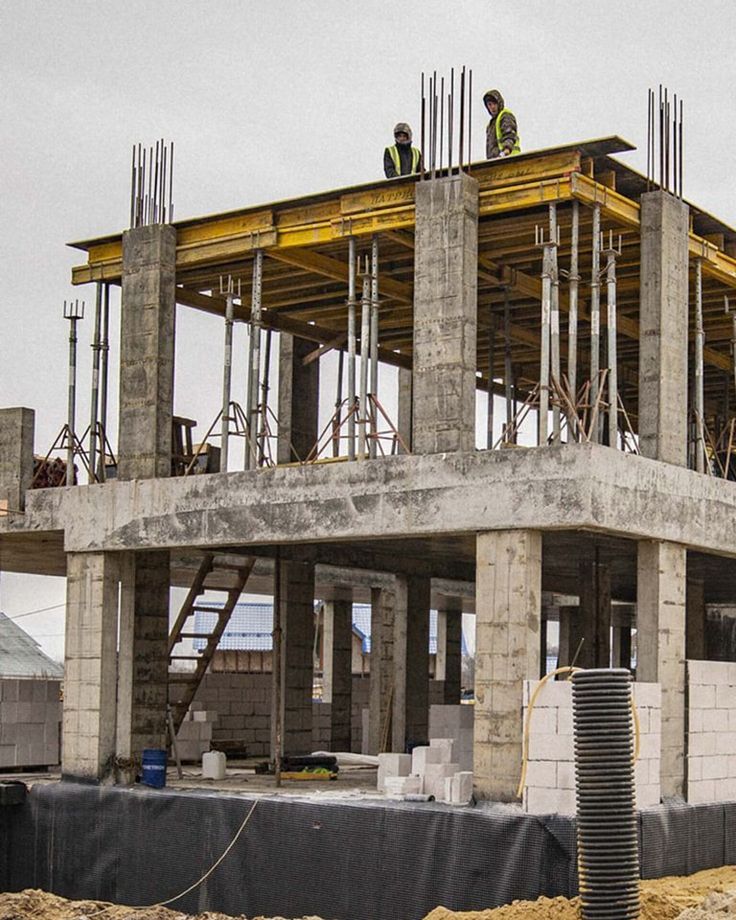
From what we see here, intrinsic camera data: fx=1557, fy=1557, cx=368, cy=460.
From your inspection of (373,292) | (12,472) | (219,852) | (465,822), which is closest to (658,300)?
(373,292)

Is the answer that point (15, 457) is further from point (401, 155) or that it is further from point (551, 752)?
point (551, 752)

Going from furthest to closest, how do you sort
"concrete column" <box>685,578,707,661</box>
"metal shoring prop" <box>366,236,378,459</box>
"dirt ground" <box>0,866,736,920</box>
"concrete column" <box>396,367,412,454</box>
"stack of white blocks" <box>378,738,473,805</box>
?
"concrete column" <box>685,578,707,661</box>
"concrete column" <box>396,367,412,454</box>
"metal shoring prop" <box>366,236,378,459</box>
"stack of white blocks" <box>378,738,473,805</box>
"dirt ground" <box>0,866,736,920</box>

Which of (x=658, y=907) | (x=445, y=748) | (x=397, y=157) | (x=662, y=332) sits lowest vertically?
(x=658, y=907)

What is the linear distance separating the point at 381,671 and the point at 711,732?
42.1 feet

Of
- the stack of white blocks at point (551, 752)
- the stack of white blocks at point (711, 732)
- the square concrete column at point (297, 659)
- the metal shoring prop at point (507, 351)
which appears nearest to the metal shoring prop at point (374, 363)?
the metal shoring prop at point (507, 351)

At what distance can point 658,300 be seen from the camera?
1686cm

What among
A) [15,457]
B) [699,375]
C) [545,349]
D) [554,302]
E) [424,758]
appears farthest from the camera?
[15,457]

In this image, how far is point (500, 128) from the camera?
18.5 m

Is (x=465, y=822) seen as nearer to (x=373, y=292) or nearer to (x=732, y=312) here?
(x=373, y=292)

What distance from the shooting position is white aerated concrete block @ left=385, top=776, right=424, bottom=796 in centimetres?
1639

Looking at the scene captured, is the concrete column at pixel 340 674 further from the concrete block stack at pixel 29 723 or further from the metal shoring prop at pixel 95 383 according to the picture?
the metal shoring prop at pixel 95 383

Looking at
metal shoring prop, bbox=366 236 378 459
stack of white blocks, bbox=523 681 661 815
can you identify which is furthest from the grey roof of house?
stack of white blocks, bbox=523 681 661 815

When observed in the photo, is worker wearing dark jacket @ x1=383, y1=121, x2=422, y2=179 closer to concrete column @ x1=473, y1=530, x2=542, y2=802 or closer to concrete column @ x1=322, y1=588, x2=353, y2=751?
concrete column @ x1=473, y1=530, x2=542, y2=802

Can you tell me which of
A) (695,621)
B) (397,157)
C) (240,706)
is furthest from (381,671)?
(397,157)
